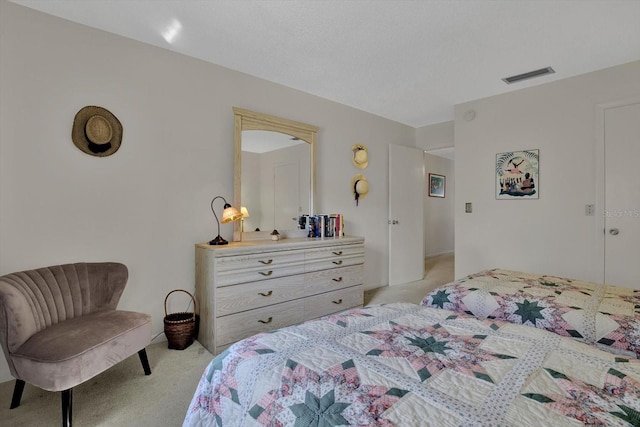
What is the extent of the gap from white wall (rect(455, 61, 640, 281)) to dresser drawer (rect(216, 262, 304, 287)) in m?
2.39

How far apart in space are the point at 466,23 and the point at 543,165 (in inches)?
77.5

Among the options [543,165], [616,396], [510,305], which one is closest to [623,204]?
[543,165]

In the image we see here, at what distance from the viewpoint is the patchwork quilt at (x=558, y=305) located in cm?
147

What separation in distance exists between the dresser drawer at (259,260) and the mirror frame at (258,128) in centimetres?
47

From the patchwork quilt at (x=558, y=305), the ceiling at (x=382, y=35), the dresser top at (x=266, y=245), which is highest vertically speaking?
the ceiling at (x=382, y=35)

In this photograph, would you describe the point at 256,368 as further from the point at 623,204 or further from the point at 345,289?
the point at 623,204

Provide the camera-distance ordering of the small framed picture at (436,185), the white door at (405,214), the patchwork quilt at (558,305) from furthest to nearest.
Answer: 1. the small framed picture at (436,185)
2. the white door at (405,214)
3. the patchwork quilt at (558,305)

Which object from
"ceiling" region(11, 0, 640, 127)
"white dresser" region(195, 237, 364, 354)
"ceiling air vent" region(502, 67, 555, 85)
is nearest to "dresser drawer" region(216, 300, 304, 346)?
"white dresser" region(195, 237, 364, 354)

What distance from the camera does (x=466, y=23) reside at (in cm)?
225

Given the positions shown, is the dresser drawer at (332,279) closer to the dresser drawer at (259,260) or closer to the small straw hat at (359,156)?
the dresser drawer at (259,260)

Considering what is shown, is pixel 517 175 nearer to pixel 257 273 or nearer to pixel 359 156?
pixel 359 156

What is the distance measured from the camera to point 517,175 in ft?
11.7

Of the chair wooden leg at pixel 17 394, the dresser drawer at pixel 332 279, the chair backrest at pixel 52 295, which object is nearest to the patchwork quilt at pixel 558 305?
→ the dresser drawer at pixel 332 279

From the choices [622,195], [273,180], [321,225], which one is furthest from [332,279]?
[622,195]
